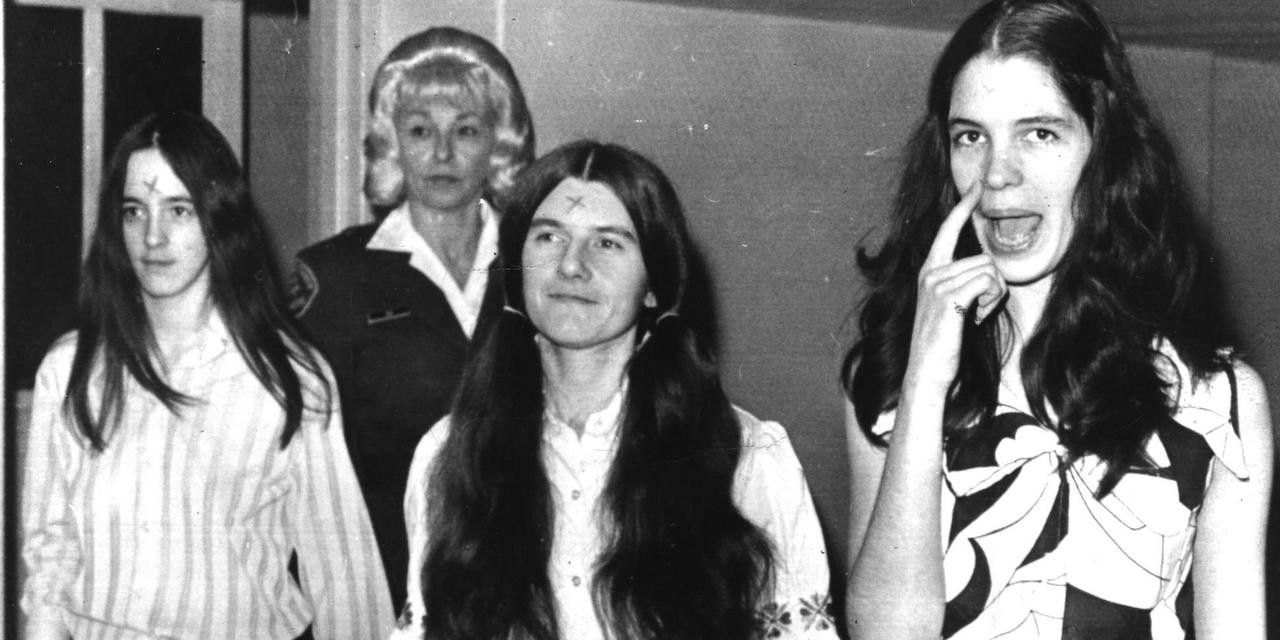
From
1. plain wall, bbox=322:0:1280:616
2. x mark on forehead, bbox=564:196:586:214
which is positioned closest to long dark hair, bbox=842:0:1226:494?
plain wall, bbox=322:0:1280:616

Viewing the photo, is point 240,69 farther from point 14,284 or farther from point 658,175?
point 658,175

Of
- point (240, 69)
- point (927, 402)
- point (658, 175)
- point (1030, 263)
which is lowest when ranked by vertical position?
point (927, 402)

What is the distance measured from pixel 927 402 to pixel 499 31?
24.5 inches

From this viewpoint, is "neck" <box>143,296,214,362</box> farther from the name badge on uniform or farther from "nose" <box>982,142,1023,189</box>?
"nose" <box>982,142,1023,189</box>

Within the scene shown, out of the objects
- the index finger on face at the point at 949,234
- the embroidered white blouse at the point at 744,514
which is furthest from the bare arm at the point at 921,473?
the embroidered white blouse at the point at 744,514

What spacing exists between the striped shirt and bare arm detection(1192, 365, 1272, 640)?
779 millimetres

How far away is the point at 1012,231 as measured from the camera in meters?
1.03

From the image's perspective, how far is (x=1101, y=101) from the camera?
101cm

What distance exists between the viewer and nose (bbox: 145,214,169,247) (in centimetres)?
125

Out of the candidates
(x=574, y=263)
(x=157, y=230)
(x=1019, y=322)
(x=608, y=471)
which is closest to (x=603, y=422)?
(x=608, y=471)

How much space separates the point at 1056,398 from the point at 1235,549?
18 centimetres

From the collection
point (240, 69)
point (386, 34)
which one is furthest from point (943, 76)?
point (240, 69)

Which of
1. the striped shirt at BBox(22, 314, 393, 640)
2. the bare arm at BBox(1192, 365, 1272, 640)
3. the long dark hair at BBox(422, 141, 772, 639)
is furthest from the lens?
the striped shirt at BBox(22, 314, 393, 640)

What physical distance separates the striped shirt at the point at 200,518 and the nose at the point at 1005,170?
0.70 m
